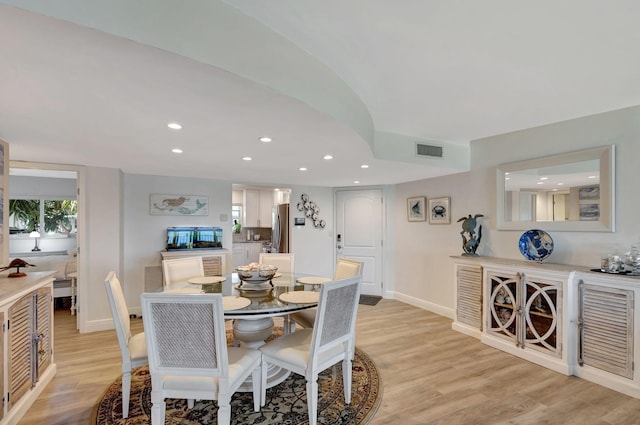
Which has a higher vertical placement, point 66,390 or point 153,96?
point 153,96

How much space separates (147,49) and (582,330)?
3882 millimetres

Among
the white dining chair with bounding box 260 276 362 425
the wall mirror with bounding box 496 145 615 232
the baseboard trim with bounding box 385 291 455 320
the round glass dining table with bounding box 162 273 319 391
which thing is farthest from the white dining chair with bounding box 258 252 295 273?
the wall mirror with bounding box 496 145 615 232

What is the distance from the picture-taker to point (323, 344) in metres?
2.15

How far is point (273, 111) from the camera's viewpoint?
1987 millimetres

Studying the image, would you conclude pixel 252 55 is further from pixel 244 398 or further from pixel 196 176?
pixel 196 176

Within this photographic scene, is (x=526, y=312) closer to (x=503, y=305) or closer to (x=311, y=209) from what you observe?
(x=503, y=305)

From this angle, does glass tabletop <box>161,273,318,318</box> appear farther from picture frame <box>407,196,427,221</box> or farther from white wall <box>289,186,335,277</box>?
picture frame <box>407,196,427,221</box>

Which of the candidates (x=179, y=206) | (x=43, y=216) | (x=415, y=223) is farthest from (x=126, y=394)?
(x=43, y=216)

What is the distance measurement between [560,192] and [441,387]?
7.71 feet

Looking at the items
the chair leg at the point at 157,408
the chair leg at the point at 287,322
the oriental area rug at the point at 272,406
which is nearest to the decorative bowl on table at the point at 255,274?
the chair leg at the point at 287,322

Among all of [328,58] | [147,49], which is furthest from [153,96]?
[328,58]

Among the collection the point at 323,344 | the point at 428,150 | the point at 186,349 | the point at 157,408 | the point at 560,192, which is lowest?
the point at 157,408

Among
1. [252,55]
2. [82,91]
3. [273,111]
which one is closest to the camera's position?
[252,55]

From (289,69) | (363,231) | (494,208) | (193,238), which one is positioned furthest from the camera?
(363,231)
